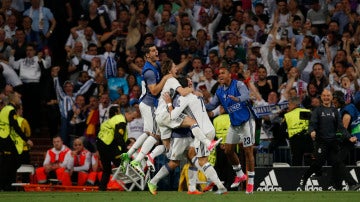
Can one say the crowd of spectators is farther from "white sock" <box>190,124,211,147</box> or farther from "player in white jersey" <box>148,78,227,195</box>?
"white sock" <box>190,124,211,147</box>

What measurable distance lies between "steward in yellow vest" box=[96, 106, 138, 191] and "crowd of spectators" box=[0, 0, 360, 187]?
2.08 metres

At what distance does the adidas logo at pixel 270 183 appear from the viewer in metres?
25.1

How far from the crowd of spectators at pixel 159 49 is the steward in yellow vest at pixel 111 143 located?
2.08m

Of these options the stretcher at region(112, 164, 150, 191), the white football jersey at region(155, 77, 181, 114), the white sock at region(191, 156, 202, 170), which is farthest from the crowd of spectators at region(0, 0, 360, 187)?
the white sock at region(191, 156, 202, 170)

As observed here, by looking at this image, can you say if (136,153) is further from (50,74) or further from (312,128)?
(50,74)

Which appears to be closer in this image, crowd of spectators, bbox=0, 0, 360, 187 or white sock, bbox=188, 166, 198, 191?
white sock, bbox=188, 166, 198, 191

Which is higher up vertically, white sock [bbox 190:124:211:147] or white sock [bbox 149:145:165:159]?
white sock [bbox 190:124:211:147]

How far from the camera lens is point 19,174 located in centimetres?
2809

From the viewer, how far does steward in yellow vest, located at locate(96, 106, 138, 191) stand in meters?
25.4

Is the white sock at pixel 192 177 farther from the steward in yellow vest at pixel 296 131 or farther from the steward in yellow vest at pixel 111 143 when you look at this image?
the steward in yellow vest at pixel 296 131

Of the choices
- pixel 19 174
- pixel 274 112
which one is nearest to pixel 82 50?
pixel 19 174

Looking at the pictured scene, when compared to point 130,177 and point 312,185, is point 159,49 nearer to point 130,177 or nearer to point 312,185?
point 312,185

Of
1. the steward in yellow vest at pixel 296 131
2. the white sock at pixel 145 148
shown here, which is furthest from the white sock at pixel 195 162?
the steward in yellow vest at pixel 296 131

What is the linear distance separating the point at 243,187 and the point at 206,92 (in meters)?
2.71
